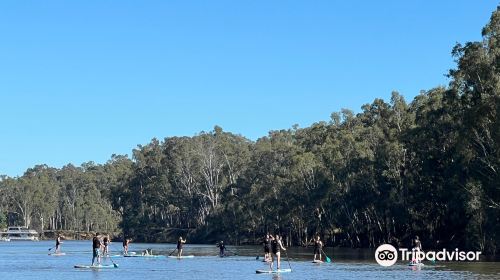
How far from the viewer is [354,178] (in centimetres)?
10400

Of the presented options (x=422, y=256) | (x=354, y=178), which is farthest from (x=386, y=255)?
(x=354, y=178)

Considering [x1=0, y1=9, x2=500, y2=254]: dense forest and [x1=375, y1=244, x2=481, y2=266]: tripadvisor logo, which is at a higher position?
[x1=0, y1=9, x2=500, y2=254]: dense forest

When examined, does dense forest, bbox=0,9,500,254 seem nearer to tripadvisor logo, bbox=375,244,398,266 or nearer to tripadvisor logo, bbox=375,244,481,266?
tripadvisor logo, bbox=375,244,481,266

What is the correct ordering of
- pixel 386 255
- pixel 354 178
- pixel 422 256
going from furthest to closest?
pixel 354 178
pixel 386 255
pixel 422 256

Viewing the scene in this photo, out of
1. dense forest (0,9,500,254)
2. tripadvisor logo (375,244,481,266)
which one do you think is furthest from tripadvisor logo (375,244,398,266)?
dense forest (0,9,500,254)

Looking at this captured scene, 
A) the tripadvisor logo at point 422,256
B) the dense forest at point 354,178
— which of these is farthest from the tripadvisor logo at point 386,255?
the dense forest at point 354,178

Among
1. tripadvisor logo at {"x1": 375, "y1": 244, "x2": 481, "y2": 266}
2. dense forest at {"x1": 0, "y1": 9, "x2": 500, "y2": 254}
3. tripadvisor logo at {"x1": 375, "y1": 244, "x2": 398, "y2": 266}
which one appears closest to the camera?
tripadvisor logo at {"x1": 375, "y1": 244, "x2": 398, "y2": 266}

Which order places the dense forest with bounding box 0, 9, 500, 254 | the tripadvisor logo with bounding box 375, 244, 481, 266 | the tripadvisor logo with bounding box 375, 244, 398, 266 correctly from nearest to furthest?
the tripadvisor logo with bounding box 375, 244, 398, 266, the tripadvisor logo with bounding box 375, 244, 481, 266, the dense forest with bounding box 0, 9, 500, 254

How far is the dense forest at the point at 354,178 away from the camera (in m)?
69.8

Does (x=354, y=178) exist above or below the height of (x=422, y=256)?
above

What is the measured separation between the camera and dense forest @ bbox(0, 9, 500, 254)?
69.8m

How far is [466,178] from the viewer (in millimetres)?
75625

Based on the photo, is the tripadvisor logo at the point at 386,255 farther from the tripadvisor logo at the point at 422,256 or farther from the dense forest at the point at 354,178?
the dense forest at the point at 354,178

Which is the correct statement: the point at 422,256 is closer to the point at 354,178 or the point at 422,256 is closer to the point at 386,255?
the point at 386,255
